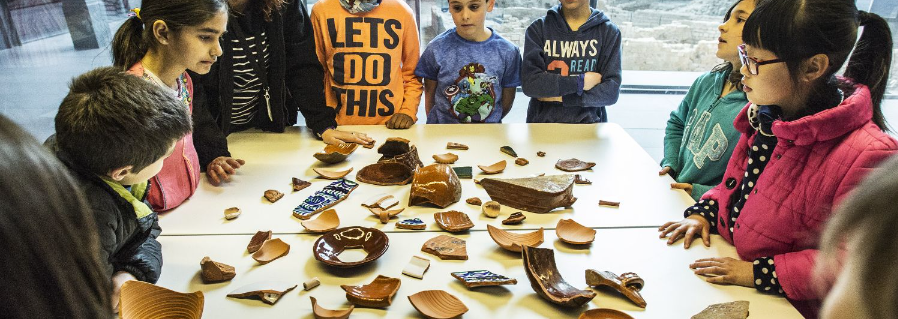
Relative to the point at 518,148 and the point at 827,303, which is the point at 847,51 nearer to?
the point at 827,303

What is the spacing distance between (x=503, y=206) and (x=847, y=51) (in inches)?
40.4

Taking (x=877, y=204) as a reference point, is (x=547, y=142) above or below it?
below

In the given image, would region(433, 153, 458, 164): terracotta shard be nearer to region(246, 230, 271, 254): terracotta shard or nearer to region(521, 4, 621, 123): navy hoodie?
region(521, 4, 621, 123): navy hoodie

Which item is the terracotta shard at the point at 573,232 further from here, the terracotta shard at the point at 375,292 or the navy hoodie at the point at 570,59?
the navy hoodie at the point at 570,59

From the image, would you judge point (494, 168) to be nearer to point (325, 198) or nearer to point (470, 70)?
point (325, 198)

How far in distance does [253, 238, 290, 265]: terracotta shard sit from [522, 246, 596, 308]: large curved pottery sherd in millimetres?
665

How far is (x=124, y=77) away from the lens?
Result: 4.42 ft

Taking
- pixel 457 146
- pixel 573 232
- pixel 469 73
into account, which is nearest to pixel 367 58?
pixel 469 73

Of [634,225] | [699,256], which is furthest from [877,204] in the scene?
[634,225]

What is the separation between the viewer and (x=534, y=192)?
71.9 inches

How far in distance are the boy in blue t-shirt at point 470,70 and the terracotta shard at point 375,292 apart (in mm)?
1486

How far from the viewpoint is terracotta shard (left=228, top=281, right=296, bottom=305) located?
1360mm

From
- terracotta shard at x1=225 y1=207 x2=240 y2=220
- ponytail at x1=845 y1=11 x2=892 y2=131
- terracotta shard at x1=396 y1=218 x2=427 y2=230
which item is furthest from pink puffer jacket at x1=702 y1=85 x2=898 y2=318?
terracotta shard at x1=225 y1=207 x2=240 y2=220

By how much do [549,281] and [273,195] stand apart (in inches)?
38.9
